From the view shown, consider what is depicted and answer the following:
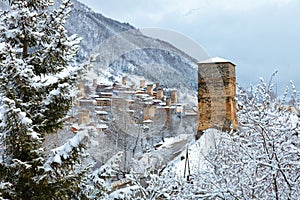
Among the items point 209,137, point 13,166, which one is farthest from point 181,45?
point 13,166

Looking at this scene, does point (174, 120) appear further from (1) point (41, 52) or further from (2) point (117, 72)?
(1) point (41, 52)

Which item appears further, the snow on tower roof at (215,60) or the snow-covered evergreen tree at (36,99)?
the snow on tower roof at (215,60)

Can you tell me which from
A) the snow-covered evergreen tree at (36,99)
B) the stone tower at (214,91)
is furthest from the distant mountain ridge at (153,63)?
the snow-covered evergreen tree at (36,99)

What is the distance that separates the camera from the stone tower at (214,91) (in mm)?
12328

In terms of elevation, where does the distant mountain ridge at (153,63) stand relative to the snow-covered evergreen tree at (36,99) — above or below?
above

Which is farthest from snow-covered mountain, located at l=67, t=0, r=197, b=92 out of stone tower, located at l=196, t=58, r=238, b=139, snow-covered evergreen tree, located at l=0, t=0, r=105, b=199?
snow-covered evergreen tree, located at l=0, t=0, r=105, b=199

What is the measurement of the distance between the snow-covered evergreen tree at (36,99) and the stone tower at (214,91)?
869 cm

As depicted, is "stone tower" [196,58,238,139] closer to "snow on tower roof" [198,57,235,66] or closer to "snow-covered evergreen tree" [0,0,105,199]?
"snow on tower roof" [198,57,235,66]

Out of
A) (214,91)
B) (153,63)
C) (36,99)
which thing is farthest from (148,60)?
(36,99)

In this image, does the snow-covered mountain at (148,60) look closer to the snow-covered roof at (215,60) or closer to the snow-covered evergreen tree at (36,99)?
the snow-covered roof at (215,60)

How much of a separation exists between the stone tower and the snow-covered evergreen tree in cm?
869

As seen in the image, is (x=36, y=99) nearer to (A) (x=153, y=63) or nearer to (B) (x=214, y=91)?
(B) (x=214, y=91)

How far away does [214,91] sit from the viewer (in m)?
12.7

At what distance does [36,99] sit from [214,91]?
31.5 ft
